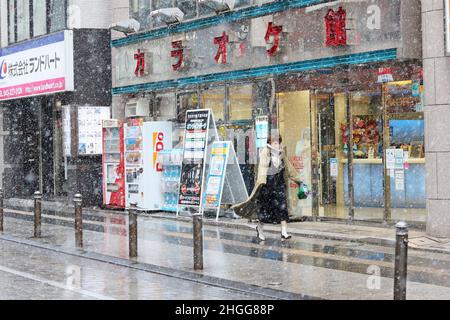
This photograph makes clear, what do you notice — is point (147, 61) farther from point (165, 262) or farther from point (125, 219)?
point (165, 262)

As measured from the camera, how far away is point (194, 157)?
797 inches

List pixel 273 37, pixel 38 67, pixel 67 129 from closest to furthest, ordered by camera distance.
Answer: pixel 273 37 → pixel 67 129 → pixel 38 67

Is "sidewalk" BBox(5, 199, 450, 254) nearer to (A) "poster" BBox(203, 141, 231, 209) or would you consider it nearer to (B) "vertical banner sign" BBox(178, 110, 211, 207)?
(A) "poster" BBox(203, 141, 231, 209)

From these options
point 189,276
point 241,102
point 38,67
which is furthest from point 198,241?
point 38,67

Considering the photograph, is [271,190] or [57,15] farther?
[57,15]

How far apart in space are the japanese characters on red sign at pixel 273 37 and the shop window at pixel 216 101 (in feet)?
9.48

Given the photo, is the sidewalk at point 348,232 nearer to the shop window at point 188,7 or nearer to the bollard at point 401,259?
the bollard at point 401,259

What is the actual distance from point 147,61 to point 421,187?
9.95 meters

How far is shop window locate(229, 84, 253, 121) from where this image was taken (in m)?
20.9

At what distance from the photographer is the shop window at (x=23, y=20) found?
95.2ft

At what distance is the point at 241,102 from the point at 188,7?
3255 mm

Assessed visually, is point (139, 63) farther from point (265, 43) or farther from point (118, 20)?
point (265, 43)

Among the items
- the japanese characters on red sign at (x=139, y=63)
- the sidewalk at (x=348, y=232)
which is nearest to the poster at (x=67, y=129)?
the japanese characters on red sign at (x=139, y=63)
